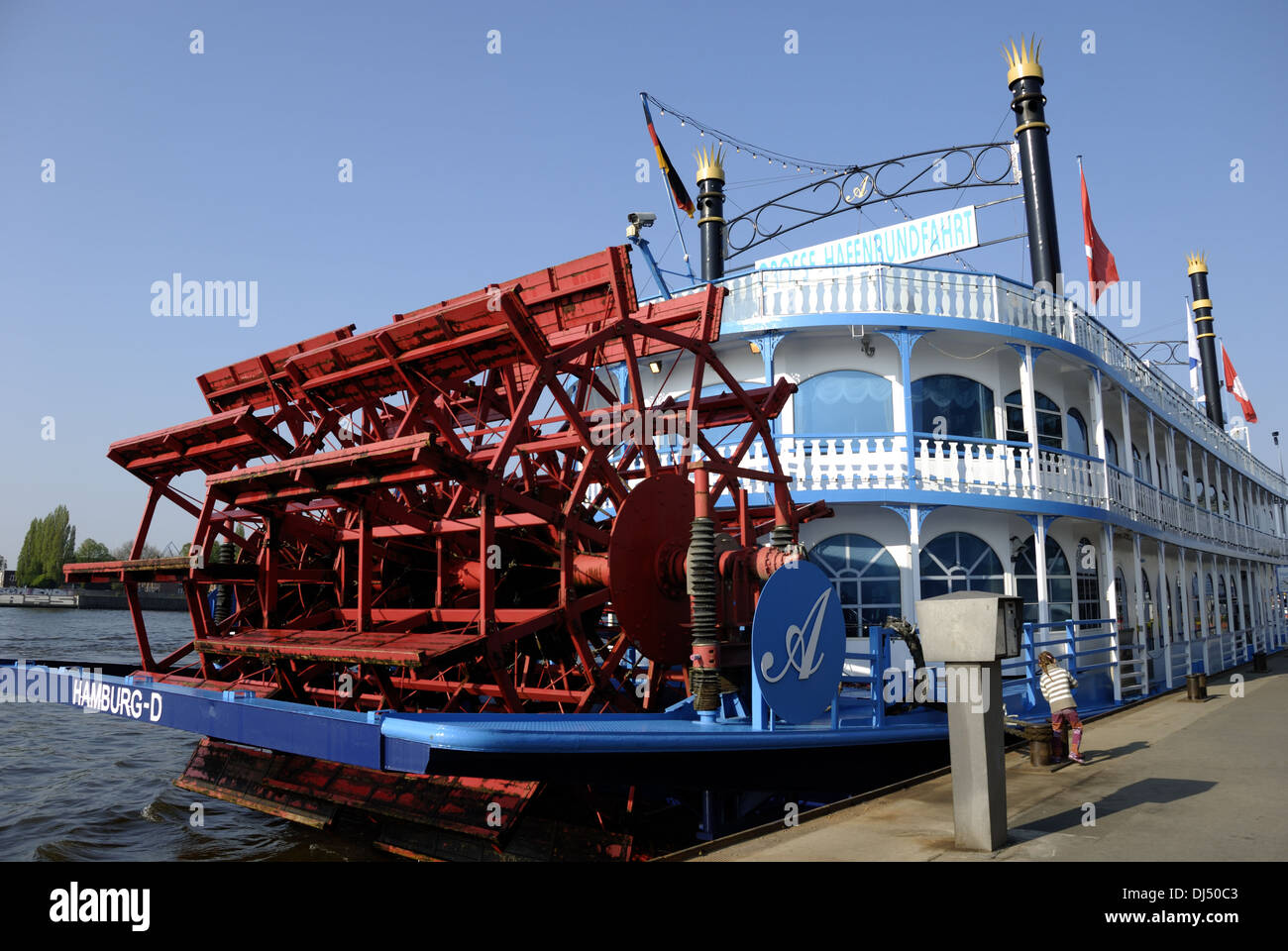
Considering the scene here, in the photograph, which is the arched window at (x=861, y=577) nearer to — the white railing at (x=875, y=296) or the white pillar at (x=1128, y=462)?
the white railing at (x=875, y=296)

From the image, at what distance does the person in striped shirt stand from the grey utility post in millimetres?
2558

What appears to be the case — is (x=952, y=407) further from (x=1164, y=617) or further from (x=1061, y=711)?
(x=1164, y=617)

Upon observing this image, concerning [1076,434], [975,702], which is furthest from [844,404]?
A: [975,702]

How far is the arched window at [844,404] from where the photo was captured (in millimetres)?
10125

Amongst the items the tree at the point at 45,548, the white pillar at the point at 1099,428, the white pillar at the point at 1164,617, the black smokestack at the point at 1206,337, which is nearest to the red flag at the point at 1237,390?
the black smokestack at the point at 1206,337

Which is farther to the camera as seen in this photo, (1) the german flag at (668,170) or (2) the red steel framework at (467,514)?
(1) the german flag at (668,170)

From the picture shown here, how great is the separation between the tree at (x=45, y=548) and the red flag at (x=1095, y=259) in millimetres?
71305

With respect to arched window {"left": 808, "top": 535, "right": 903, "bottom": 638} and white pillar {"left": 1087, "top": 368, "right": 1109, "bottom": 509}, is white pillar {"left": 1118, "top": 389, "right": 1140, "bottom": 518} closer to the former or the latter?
white pillar {"left": 1087, "top": 368, "right": 1109, "bottom": 509}

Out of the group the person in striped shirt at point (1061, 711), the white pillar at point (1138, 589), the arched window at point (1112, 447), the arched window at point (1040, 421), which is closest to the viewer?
the person in striped shirt at point (1061, 711)

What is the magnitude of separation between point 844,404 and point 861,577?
193cm

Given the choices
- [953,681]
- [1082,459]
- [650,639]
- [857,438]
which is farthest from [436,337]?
[1082,459]

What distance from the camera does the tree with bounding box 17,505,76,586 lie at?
65706mm

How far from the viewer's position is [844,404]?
403 inches

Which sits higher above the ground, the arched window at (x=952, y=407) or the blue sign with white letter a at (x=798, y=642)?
the arched window at (x=952, y=407)
